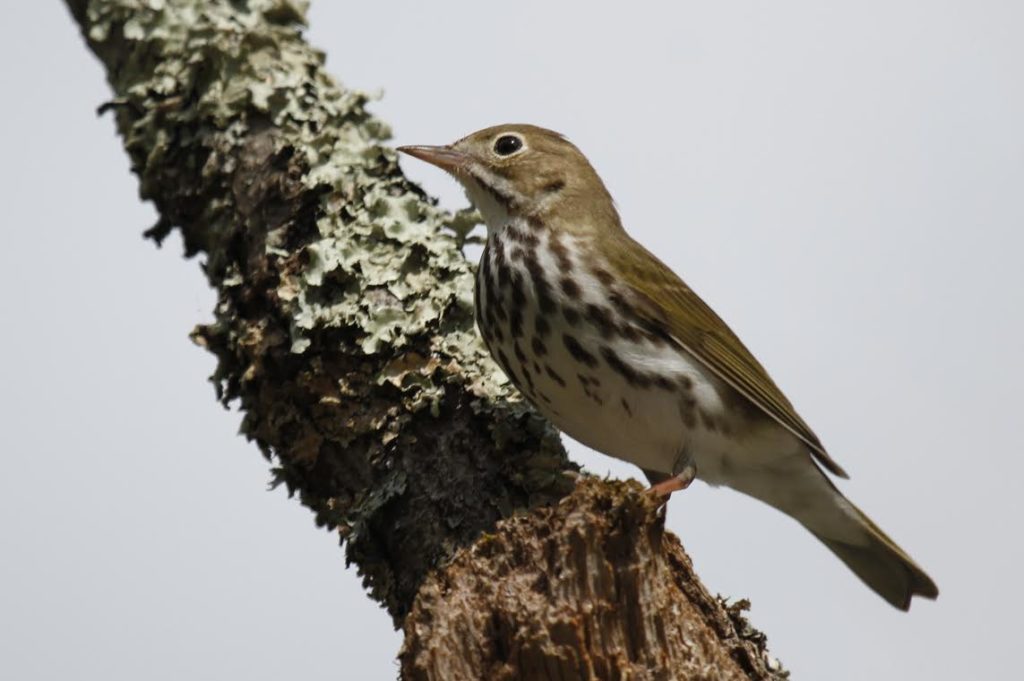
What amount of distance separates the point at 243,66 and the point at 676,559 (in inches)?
116

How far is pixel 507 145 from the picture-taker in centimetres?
568

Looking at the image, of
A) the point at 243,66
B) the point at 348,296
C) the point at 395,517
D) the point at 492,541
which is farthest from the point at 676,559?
the point at 243,66

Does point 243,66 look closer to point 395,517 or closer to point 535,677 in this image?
→ point 395,517

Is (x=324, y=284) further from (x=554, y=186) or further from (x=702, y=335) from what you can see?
(x=702, y=335)

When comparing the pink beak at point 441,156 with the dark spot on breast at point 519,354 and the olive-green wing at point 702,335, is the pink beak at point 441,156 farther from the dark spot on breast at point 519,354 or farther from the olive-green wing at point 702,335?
the dark spot on breast at point 519,354

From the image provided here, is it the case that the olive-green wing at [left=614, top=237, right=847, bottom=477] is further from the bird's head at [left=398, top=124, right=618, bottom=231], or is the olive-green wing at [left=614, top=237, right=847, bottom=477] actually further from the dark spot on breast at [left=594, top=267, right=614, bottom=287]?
the bird's head at [left=398, top=124, right=618, bottom=231]

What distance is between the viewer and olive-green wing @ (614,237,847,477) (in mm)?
5023

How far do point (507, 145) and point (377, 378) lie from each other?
1.30 metres

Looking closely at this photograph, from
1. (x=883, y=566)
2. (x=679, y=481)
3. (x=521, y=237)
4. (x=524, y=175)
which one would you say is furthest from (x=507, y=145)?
(x=883, y=566)

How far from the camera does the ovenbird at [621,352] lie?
484 cm

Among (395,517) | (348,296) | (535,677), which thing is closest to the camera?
(535,677)

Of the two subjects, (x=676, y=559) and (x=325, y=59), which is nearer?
(x=676, y=559)

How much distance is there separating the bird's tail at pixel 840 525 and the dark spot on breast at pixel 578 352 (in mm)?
944

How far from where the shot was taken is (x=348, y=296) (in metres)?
5.02
